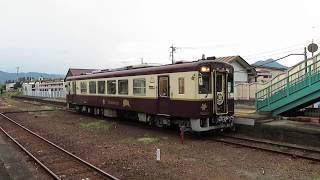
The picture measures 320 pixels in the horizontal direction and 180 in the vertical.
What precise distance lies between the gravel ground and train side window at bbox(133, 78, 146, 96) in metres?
1.88

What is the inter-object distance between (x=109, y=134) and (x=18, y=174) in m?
6.68

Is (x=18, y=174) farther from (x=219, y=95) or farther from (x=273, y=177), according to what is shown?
(x=219, y=95)

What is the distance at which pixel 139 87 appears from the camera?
17.5 m

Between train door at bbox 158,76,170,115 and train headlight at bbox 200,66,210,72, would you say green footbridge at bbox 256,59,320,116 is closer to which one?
train headlight at bbox 200,66,210,72

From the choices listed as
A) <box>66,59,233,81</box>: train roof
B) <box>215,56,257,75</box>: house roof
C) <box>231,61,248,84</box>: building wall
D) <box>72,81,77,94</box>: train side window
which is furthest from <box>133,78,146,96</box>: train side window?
<box>231,61,248,84</box>: building wall

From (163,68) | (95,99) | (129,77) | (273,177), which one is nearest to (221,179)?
(273,177)

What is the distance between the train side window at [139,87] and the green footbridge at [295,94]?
17.6 ft

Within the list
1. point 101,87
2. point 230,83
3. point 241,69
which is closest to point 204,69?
point 230,83

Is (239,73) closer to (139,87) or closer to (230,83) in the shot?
(139,87)

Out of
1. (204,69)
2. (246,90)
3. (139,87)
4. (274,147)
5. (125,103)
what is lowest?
(274,147)

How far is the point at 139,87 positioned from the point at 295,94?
6.93 m

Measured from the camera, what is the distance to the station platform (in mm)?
12616

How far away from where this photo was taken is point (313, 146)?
1237cm

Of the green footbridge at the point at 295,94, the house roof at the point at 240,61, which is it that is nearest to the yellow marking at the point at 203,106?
the green footbridge at the point at 295,94
